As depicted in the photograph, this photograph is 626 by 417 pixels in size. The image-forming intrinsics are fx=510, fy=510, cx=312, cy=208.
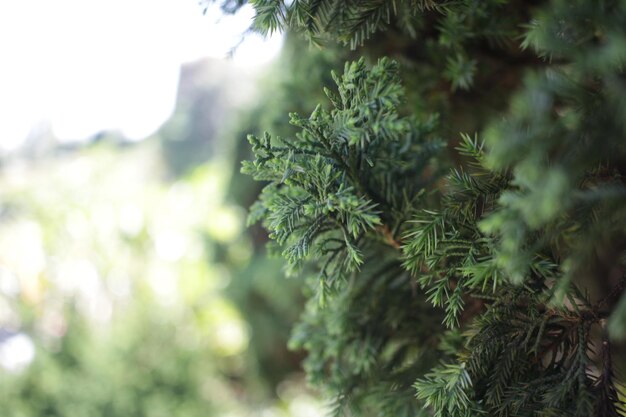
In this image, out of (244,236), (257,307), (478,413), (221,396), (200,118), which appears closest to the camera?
(478,413)

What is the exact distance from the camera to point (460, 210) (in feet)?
3.36

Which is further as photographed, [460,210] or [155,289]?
[155,289]

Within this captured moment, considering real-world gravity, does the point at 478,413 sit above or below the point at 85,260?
below

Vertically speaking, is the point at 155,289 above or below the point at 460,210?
below

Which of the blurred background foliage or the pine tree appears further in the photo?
the blurred background foliage

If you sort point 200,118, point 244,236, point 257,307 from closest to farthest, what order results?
point 257,307, point 244,236, point 200,118

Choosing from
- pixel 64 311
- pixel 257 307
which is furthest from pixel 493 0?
pixel 64 311

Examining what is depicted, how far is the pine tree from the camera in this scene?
70cm

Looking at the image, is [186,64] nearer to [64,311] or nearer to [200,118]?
[200,118]

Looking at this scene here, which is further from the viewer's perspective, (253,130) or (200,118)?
(200,118)

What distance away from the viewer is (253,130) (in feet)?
13.2

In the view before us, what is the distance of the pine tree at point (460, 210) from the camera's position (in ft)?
2.30

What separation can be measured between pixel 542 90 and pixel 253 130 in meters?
3.47

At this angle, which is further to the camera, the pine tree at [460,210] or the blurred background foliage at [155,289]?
the blurred background foliage at [155,289]
